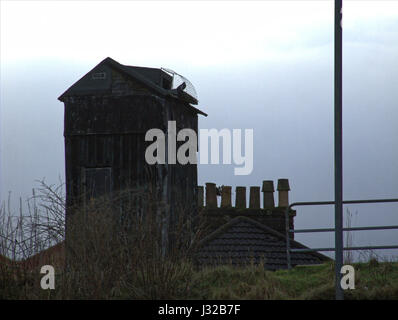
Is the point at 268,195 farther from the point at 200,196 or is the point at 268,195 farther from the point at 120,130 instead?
the point at 120,130

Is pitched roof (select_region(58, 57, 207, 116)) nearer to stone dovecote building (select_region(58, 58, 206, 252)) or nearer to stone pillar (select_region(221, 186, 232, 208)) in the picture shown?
stone dovecote building (select_region(58, 58, 206, 252))

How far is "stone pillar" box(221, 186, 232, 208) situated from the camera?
23734 millimetres

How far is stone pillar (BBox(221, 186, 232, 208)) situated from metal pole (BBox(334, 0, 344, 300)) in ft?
45.9

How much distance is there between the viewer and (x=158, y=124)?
17562 mm

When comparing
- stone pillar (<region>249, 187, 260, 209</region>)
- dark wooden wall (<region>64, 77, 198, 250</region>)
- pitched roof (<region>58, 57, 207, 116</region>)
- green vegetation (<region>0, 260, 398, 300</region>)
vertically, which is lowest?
green vegetation (<region>0, 260, 398, 300</region>)

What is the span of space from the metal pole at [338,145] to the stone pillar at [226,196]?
45.9ft

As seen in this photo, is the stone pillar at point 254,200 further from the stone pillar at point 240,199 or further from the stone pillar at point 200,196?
the stone pillar at point 200,196

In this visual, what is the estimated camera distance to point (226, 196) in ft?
78.3

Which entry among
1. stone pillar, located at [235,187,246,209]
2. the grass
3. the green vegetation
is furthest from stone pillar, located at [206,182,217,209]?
the green vegetation

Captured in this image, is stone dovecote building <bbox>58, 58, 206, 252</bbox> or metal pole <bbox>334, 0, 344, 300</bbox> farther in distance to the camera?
stone dovecote building <bbox>58, 58, 206, 252</bbox>

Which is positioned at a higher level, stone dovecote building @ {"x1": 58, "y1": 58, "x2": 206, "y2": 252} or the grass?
stone dovecote building @ {"x1": 58, "y1": 58, "x2": 206, "y2": 252}

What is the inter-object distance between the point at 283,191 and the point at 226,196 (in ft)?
7.87
